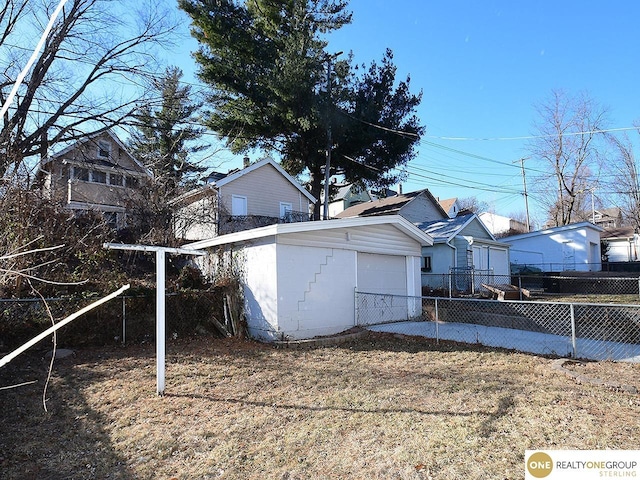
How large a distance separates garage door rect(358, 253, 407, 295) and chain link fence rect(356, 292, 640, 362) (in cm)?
32

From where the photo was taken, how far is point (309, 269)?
848 cm

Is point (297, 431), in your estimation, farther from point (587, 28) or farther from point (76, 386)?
point (587, 28)

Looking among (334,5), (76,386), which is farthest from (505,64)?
(76,386)

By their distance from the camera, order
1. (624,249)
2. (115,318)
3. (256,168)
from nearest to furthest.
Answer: (115,318)
(256,168)
(624,249)

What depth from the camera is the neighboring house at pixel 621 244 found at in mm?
31094

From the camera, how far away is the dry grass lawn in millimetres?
3266

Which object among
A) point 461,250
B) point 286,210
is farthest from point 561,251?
point 286,210

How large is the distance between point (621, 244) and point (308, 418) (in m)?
37.2

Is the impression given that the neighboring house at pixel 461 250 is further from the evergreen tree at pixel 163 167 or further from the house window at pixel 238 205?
the evergreen tree at pixel 163 167

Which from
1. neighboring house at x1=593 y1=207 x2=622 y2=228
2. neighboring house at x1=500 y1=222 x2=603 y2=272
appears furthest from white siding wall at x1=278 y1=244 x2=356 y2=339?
neighboring house at x1=593 y1=207 x2=622 y2=228

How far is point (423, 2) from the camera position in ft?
36.2

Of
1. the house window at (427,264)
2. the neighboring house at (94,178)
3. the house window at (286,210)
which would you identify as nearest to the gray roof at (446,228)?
the house window at (427,264)

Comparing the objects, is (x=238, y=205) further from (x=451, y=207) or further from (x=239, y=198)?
(x=451, y=207)

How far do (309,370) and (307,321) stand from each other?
238 cm
